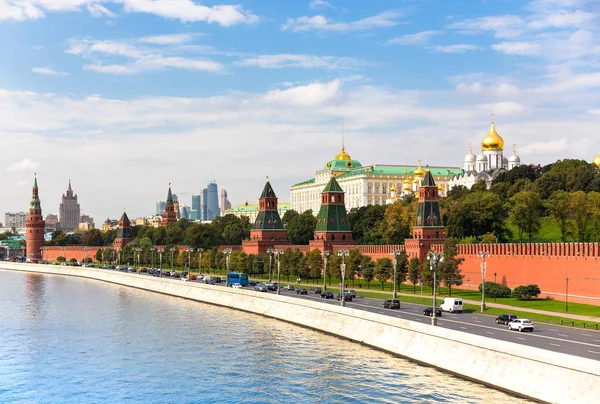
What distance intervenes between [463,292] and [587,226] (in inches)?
1389

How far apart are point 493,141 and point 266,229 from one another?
6182 centimetres

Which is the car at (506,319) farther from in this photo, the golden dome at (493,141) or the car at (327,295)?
the golden dome at (493,141)

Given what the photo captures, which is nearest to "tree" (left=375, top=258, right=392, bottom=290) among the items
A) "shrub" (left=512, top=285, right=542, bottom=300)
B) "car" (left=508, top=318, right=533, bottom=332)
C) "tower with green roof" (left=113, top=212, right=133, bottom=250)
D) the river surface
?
"shrub" (left=512, top=285, right=542, bottom=300)

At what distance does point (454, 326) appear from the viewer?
5031cm

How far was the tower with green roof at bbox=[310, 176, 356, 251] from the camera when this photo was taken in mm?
105812

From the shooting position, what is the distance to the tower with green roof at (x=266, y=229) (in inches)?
4641

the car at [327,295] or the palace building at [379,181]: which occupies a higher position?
the palace building at [379,181]

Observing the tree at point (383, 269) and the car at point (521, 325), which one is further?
→ the tree at point (383, 269)

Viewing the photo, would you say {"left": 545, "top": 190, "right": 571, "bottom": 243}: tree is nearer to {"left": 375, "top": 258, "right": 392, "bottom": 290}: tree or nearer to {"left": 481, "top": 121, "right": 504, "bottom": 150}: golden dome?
{"left": 375, "top": 258, "right": 392, "bottom": 290}: tree

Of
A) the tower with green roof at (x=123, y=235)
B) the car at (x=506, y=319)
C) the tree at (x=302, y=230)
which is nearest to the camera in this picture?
the car at (x=506, y=319)

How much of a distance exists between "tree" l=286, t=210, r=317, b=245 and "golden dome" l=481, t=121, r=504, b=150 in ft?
148

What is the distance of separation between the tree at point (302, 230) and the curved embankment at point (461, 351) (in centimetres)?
5972

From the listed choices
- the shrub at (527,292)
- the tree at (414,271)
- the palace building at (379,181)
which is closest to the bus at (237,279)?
the tree at (414,271)

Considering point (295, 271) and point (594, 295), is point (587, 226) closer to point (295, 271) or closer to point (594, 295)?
point (295, 271)
